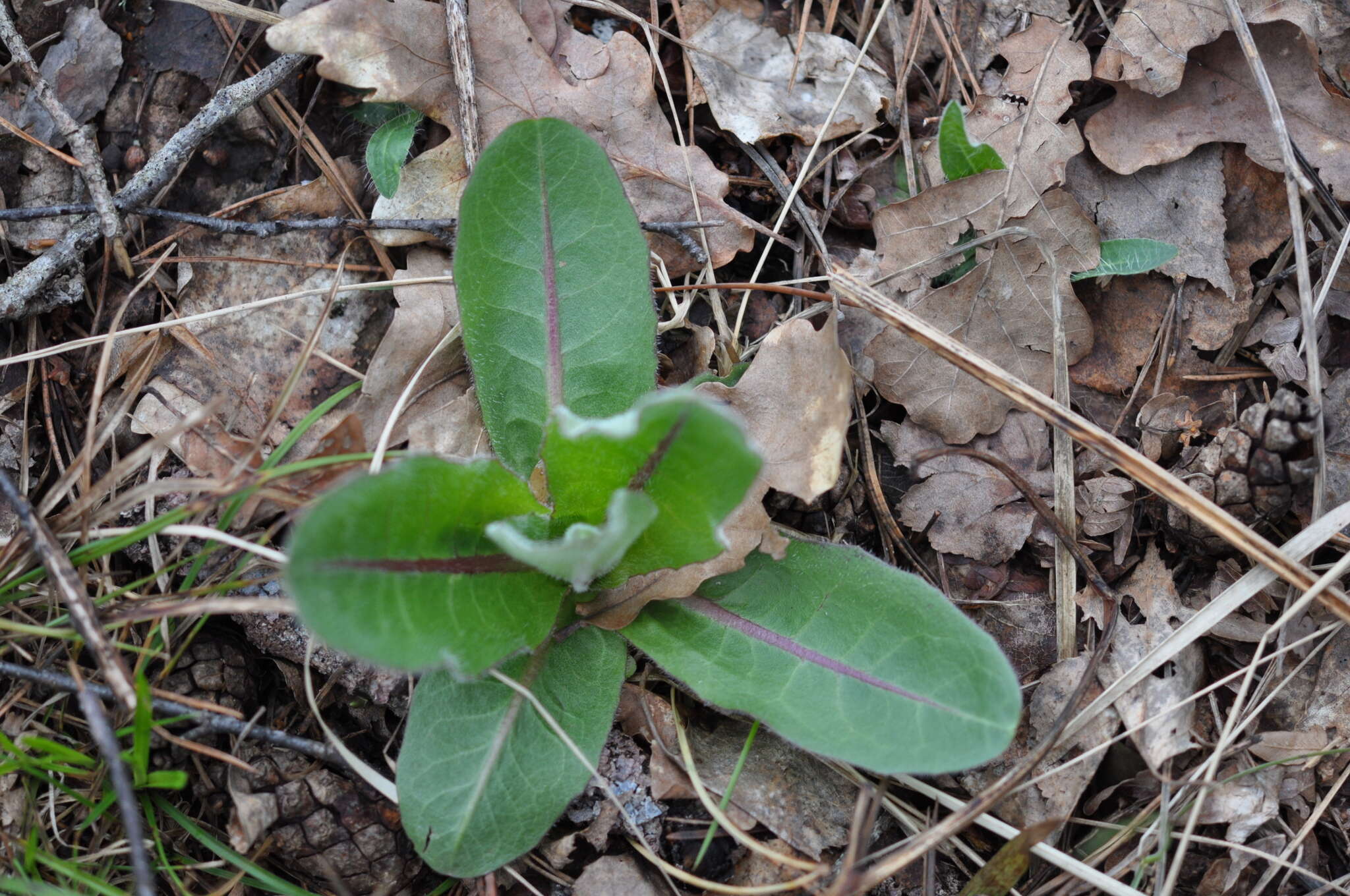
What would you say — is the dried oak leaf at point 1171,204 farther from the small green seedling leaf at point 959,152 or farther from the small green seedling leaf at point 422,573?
the small green seedling leaf at point 422,573

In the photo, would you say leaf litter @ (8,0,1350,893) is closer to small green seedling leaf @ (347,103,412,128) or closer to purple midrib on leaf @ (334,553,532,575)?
small green seedling leaf @ (347,103,412,128)

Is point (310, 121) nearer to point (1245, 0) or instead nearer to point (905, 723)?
point (905, 723)

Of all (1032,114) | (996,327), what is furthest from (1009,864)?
(1032,114)

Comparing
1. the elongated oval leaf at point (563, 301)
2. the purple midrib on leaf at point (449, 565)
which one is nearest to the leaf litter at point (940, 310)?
the elongated oval leaf at point (563, 301)

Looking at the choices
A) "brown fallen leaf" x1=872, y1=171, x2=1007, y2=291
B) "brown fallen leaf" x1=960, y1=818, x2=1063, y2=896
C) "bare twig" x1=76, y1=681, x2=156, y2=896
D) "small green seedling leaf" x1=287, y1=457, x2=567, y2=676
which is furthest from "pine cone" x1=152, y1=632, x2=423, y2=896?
"brown fallen leaf" x1=872, y1=171, x2=1007, y2=291

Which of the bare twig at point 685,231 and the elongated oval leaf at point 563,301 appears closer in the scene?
the elongated oval leaf at point 563,301

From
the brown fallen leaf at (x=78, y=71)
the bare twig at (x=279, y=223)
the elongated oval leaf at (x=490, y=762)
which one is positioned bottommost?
the elongated oval leaf at (x=490, y=762)
